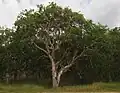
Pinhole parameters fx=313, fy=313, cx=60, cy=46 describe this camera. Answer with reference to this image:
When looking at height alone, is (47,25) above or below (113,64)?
above

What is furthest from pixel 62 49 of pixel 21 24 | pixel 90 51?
pixel 21 24

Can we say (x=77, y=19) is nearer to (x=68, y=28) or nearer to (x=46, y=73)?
(x=68, y=28)

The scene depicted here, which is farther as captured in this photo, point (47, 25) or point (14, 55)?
→ point (14, 55)

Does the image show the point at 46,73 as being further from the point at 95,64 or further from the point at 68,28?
the point at 68,28

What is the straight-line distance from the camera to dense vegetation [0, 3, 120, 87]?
173 feet

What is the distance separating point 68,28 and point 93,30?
14.8ft

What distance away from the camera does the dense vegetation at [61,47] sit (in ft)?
173

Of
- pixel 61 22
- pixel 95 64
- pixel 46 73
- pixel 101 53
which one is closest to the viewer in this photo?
pixel 61 22

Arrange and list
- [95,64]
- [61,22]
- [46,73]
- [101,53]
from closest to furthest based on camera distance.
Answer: [61,22]
[101,53]
[95,64]
[46,73]

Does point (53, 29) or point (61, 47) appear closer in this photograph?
point (53, 29)

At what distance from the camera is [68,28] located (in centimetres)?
5306

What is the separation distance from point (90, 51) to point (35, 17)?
11.1 meters

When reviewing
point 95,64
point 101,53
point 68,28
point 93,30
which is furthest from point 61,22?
point 95,64

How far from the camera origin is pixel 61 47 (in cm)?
5859
